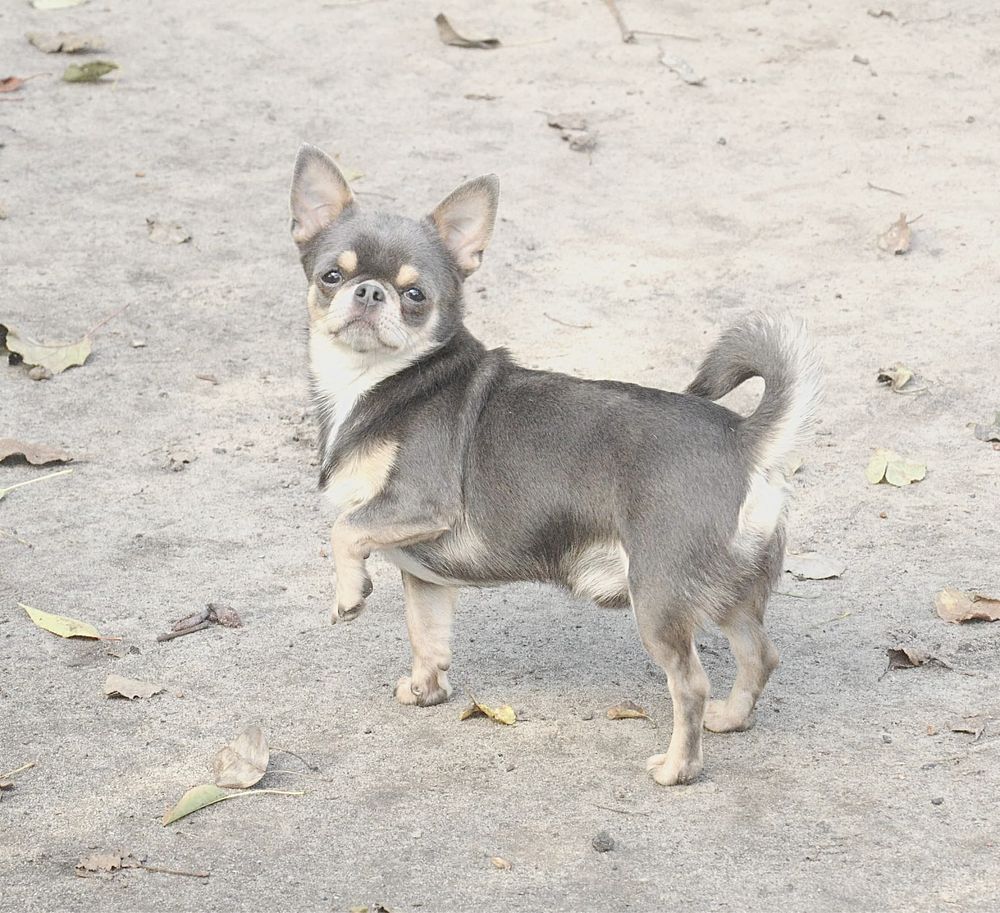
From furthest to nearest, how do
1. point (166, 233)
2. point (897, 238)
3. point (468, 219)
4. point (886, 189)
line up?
point (886, 189), point (166, 233), point (897, 238), point (468, 219)

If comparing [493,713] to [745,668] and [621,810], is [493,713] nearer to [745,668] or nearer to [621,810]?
[621,810]

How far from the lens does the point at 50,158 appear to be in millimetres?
9281

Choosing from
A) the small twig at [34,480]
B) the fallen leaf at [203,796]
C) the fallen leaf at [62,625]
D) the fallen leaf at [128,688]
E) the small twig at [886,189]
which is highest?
the fallen leaf at [203,796]

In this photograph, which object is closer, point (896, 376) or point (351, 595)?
point (351, 595)

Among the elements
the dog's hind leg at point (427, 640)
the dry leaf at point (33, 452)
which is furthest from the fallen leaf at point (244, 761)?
the dry leaf at point (33, 452)

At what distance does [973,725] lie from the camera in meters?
4.60

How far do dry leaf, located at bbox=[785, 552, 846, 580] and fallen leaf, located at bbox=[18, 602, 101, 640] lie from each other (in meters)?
2.58

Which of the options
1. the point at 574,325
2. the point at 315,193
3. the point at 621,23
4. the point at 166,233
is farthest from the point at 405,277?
the point at 621,23

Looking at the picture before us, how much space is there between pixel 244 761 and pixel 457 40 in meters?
7.44

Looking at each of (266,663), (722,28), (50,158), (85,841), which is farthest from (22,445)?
(722,28)

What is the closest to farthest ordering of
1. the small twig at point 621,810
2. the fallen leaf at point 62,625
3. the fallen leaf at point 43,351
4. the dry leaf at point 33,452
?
1. the small twig at point 621,810
2. the fallen leaf at point 62,625
3. the dry leaf at point 33,452
4. the fallen leaf at point 43,351

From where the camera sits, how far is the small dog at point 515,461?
4379 millimetres

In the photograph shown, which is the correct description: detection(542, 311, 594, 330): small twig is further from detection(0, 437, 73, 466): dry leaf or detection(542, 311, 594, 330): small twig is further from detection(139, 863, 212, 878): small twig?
detection(139, 863, 212, 878): small twig

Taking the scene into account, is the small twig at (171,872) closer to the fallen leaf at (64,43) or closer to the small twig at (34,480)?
the small twig at (34,480)
